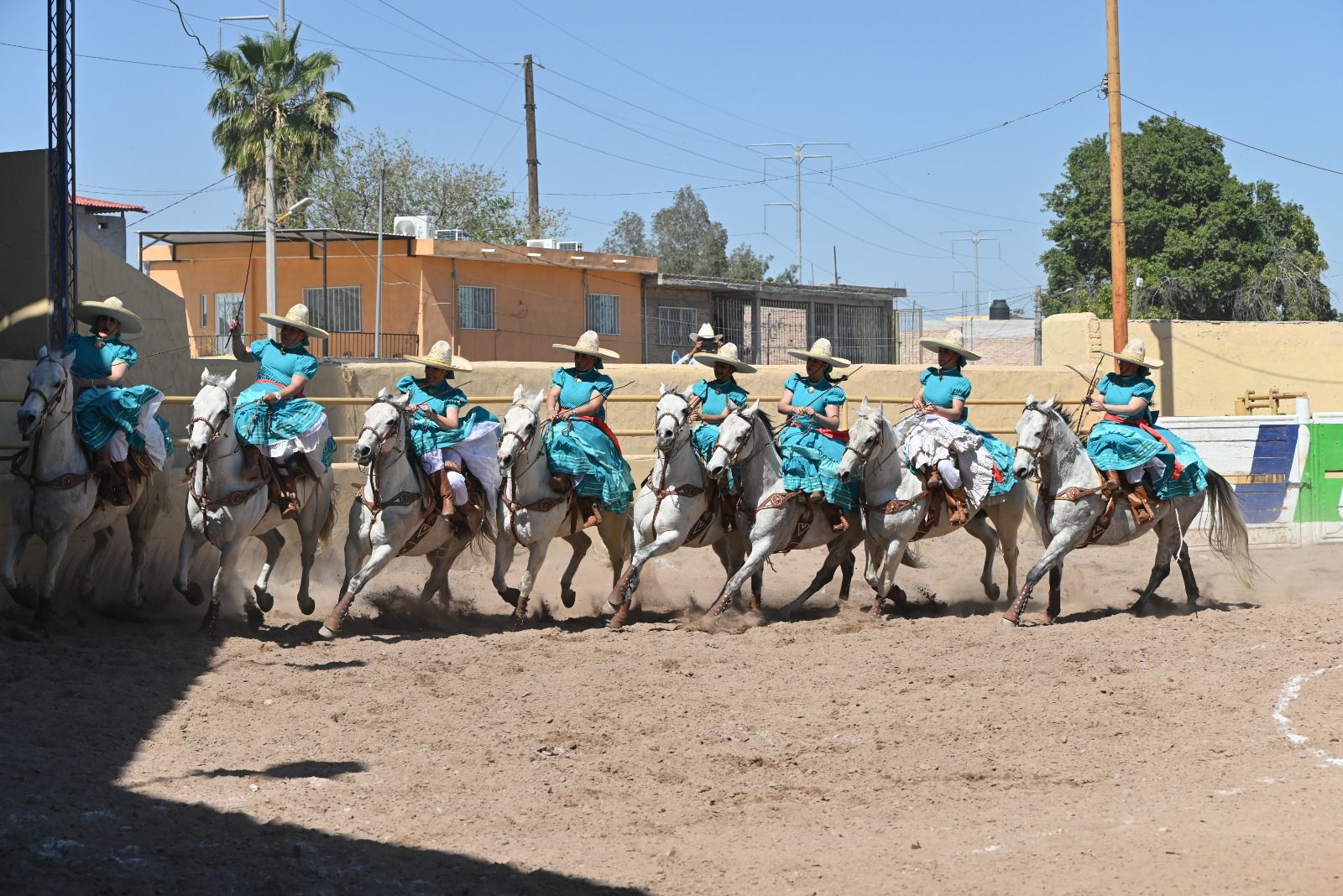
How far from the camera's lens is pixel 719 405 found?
11742mm

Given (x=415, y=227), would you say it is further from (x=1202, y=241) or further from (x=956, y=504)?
(x=1202, y=241)

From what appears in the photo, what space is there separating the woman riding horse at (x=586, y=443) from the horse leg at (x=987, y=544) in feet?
10.1

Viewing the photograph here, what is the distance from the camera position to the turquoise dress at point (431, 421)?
10.9 m

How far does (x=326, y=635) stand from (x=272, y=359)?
2.10m

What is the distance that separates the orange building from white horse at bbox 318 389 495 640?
20.5 metres

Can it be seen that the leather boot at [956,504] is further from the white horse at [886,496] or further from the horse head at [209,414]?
the horse head at [209,414]

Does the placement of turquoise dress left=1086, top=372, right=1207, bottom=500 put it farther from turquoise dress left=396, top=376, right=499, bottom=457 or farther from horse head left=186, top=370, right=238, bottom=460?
horse head left=186, top=370, right=238, bottom=460

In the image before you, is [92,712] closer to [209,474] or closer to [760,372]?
[209,474]

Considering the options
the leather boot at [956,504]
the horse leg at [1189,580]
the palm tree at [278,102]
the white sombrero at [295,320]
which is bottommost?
the horse leg at [1189,580]

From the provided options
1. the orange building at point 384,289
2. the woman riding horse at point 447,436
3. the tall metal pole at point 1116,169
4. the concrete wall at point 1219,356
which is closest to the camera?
the woman riding horse at point 447,436

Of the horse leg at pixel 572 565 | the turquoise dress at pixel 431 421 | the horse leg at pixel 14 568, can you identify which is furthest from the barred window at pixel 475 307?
the horse leg at pixel 14 568

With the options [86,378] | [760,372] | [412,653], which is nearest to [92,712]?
[412,653]

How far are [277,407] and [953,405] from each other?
17.0ft

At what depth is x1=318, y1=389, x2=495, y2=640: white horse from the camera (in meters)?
10.2
